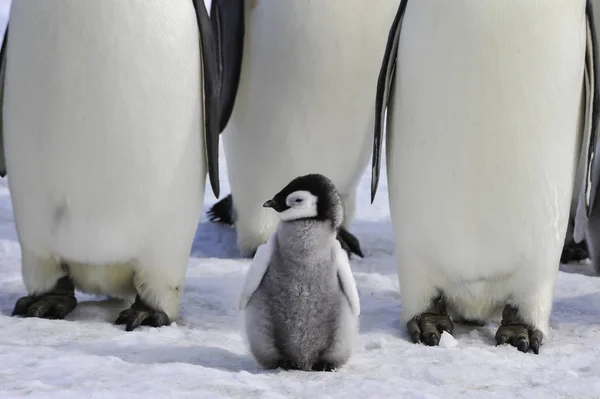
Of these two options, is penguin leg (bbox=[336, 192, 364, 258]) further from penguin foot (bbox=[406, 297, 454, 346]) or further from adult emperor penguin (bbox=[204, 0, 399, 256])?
penguin foot (bbox=[406, 297, 454, 346])

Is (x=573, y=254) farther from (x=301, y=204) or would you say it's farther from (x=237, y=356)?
(x=301, y=204)

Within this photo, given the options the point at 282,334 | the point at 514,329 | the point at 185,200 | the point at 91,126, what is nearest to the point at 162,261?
the point at 185,200

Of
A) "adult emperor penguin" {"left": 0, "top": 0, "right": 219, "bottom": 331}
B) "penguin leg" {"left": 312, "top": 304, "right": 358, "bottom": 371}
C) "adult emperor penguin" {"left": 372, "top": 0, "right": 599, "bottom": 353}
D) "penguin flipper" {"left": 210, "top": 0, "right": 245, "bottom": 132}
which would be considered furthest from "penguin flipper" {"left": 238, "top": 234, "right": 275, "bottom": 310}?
"penguin flipper" {"left": 210, "top": 0, "right": 245, "bottom": 132}

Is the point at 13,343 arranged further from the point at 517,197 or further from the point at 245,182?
the point at 245,182

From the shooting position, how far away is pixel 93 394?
2.63 metres

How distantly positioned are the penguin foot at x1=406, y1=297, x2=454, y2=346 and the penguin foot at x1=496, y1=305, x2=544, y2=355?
7.4 inches

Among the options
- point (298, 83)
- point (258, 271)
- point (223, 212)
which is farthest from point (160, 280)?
point (223, 212)

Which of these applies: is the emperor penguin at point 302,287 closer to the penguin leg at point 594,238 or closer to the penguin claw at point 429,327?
the penguin claw at point 429,327

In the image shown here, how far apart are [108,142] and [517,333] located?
154 centimetres

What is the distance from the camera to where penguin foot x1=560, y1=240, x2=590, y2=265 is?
5.81 metres

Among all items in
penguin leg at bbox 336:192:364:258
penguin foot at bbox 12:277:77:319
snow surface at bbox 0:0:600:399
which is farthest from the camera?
penguin leg at bbox 336:192:364:258

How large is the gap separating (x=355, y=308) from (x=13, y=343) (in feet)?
3.45

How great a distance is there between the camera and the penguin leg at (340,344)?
315 centimetres

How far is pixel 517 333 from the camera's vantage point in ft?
12.6
